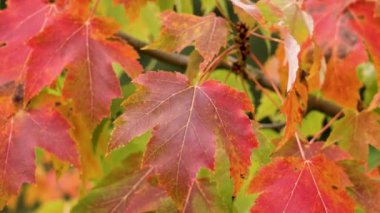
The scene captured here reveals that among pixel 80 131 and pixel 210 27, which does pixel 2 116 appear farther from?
pixel 210 27

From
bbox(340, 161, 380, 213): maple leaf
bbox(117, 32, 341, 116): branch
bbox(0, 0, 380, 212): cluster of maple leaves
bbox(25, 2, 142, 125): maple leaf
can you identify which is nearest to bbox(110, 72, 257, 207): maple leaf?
bbox(0, 0, 380, 212): cluster of maple leaves

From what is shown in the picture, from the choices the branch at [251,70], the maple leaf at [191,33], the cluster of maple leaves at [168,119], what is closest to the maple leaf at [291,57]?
the cluster of maple leaves at [168,119]

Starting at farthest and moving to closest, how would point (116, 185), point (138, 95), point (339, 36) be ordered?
point (339, 36), point (116, 185), point (138, 95)

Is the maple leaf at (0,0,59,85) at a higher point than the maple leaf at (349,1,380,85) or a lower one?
higher

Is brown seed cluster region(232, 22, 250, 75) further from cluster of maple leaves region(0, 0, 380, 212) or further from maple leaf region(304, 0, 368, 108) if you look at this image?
maple leaf region(304, 0, 368, 108)

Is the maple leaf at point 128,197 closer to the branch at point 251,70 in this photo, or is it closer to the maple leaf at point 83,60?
the maple leaf at point 83,60

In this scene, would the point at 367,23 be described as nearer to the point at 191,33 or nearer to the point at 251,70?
the point at 251,70

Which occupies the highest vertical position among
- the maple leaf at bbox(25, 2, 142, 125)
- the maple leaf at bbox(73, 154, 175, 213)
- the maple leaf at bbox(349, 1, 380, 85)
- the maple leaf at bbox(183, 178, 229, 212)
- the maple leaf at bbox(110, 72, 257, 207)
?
the maple leaf at bbox(25, 2, 142, 125)

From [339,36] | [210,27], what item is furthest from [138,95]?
[339,36]
